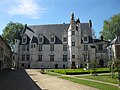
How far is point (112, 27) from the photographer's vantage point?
235 feet

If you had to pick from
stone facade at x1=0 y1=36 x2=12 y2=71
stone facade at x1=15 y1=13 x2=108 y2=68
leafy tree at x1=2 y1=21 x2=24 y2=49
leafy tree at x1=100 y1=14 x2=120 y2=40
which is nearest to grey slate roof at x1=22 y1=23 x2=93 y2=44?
→ stone facade at x1=15 y1=13 x2=108 y2=68

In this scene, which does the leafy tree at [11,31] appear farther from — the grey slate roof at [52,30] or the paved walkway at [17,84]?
the paved walkway at [17,84]

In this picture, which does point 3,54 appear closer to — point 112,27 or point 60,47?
point 60,47

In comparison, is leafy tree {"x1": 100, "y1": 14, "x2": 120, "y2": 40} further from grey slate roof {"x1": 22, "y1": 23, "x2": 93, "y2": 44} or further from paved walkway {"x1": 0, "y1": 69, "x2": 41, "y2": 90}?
paved walkway {"x1": 0, "y1": 69, "x2": 41, "y2": 90}

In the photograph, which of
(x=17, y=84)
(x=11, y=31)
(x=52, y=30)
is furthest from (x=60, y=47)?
(x=17, y=84)

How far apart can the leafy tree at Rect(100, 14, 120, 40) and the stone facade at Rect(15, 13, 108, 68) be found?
912 centimetres

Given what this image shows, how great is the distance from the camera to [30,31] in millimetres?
70500

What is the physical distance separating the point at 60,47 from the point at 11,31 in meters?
23.9

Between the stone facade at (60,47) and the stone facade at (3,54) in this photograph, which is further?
the stone facade at (60,47)

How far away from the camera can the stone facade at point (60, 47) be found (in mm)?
62031

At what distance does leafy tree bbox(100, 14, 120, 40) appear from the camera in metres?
70.2

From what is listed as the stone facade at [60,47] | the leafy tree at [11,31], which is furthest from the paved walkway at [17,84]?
the leafy tree at [11,31]

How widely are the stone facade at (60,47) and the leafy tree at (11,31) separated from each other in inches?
401

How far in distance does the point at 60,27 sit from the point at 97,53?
16.3 meters
